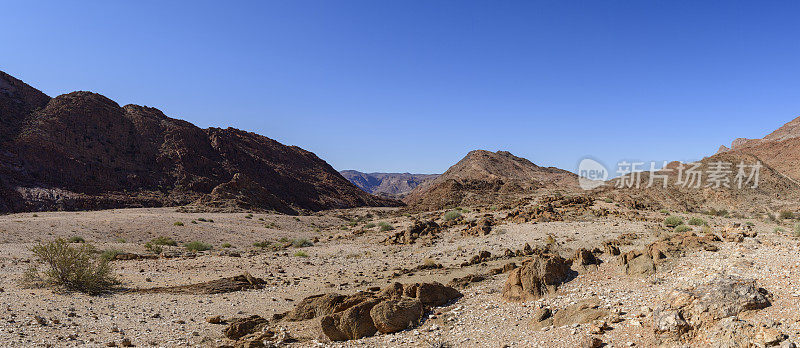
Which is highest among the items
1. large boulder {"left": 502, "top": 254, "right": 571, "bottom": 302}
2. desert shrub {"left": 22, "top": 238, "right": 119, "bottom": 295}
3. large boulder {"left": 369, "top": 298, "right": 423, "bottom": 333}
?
large boulder {"left": 502, "top": 254, "right": 571, "bottom": 302}

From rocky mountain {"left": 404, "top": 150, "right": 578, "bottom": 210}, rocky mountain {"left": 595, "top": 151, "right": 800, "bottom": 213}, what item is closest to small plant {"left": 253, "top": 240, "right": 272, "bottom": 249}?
rocky mountain {"left": 404, "top": 150, "right": 578, "bottom": 210}

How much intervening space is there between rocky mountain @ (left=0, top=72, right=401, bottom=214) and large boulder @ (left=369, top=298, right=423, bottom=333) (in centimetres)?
3986

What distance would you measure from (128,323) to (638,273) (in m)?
11.3

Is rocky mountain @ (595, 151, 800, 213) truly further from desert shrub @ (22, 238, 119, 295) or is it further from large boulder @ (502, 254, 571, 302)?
desert shrub @ (22, 238, 119, 295)

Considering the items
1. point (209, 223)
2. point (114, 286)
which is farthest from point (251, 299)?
point (209, 223)

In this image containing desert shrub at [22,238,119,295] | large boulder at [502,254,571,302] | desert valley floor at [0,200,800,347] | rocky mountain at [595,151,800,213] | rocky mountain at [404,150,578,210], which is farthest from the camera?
rocky mountain at [404,150,578,210]

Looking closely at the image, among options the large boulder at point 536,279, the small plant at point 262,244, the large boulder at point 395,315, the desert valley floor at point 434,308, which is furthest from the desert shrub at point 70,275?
the small plant at point 262,244

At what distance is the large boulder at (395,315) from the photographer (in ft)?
25.1

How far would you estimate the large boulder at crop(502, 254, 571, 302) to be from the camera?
28.0ft

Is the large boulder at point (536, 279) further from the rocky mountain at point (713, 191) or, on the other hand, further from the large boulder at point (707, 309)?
the rocky mountain at point (713, 191)

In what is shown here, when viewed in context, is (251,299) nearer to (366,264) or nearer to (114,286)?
(114,286)

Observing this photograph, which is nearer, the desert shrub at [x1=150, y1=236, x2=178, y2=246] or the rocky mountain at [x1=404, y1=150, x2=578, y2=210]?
the desert shrub at [x1=150, y1=236, x2=178, y2=246]

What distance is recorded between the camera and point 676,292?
21.3 ft

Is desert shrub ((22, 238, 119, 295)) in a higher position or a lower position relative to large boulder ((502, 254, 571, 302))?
lower
